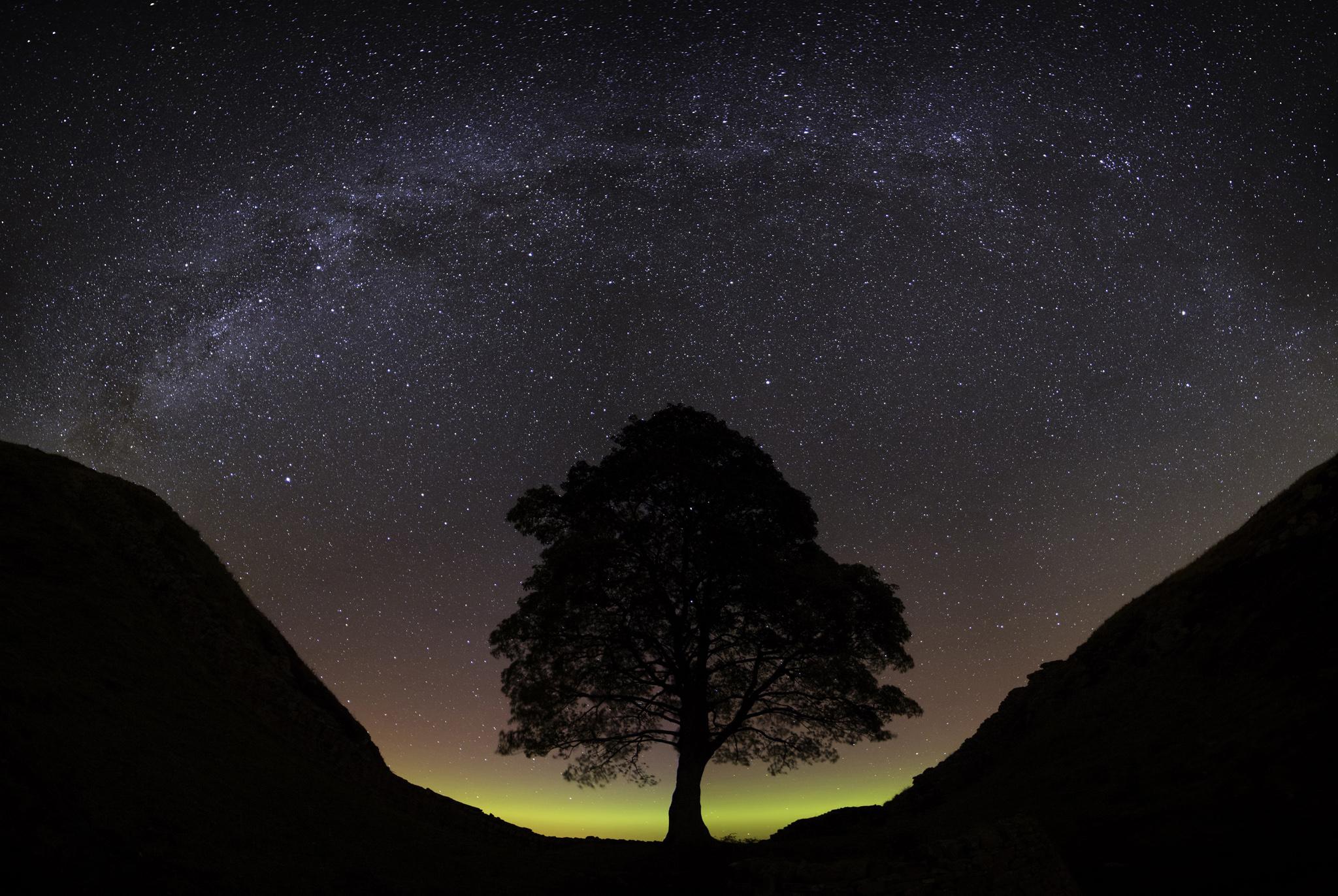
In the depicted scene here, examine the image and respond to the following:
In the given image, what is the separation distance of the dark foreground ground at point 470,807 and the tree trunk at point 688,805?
32.3 inches

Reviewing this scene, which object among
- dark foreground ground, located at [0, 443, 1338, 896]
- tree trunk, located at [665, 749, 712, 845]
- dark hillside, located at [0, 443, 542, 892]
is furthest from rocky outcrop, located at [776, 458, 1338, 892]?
dark hillside, located at [0, 443, 542, 892]

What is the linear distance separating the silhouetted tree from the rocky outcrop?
4.48 m

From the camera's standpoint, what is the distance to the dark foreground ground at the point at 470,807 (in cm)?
1121

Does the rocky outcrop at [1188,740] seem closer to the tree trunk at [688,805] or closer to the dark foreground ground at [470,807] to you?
the dark foreground ground at [470,807]

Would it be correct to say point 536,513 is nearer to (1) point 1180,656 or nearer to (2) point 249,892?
(2) point 249,892

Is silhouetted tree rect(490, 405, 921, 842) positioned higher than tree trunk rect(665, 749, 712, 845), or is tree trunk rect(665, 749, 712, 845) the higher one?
silhouetted tree rect(490, 405, 921, 842)

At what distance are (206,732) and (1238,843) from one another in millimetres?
20535

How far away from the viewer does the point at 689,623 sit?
23156mm

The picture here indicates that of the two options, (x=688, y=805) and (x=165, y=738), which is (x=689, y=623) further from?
(x=165, y=738)

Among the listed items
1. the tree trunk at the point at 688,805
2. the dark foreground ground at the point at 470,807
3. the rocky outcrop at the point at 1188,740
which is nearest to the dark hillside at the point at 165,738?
the dark foreground ground at the point at 470,807

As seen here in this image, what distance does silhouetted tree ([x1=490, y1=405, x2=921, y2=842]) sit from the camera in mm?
22281

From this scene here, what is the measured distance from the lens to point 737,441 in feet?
80.7

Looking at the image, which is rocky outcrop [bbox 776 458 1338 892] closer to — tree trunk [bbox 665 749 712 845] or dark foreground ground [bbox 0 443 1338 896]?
dark foreground ground [bbox 0 443 1338 896]

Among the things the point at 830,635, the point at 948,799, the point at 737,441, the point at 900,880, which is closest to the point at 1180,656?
the point at 948,799
